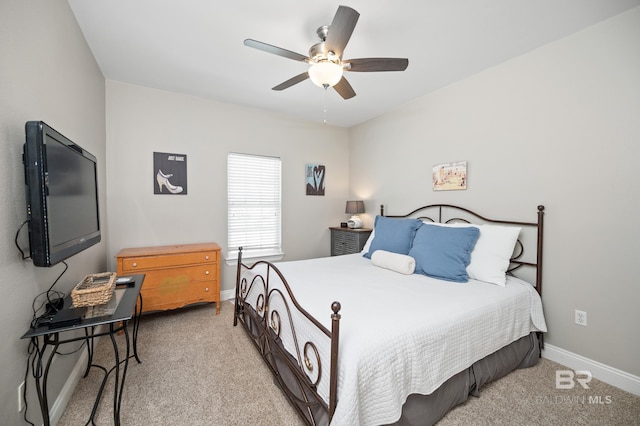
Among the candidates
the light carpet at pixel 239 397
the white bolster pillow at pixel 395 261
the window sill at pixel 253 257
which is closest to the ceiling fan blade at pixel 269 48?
the white bolster pillow at pixel 395 261

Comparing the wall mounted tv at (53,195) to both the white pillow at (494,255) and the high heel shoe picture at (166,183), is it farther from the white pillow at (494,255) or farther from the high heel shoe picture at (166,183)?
the white pillow at (494,255)

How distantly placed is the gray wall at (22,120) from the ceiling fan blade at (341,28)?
1500 mm

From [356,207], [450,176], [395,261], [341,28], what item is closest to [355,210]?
[356,207]

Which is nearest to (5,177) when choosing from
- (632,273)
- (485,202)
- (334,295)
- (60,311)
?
(60,311)

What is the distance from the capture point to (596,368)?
6.23 feet

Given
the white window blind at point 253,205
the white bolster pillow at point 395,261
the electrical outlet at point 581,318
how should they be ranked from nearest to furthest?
the electrical outlet at point 581,318 → the white bolster pillow at point 395,261 → the white window blind at point 253,205

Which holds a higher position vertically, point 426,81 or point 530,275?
point 426,81

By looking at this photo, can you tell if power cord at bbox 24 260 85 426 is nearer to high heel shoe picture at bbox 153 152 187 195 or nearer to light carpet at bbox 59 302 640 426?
light carpet at bbox 59 302 640 426

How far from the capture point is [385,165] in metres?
3.73

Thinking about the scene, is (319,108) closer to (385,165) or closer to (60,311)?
(385,165)

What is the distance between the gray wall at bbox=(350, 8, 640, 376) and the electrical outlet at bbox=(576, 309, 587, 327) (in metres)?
0.03

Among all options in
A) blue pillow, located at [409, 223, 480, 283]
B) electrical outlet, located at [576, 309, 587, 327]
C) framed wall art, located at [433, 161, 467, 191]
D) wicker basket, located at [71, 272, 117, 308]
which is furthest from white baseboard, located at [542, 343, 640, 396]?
wicker basket, located at [71, 272, 117, 308]

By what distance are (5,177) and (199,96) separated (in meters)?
2.54

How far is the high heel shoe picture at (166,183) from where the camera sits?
10.0ft
